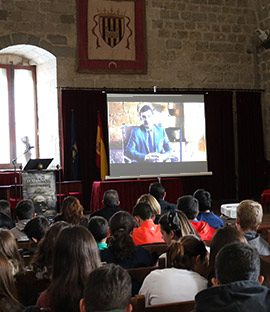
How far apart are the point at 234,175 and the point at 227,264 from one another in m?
9.81

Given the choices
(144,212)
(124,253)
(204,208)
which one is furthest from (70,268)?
(204,208)

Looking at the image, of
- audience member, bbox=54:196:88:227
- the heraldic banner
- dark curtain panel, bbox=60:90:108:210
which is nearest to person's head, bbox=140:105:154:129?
dark curtain panel, bbox=60:90:108:210

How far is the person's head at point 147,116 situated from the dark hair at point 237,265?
27.2 ft

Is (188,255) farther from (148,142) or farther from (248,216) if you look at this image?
(148,142)

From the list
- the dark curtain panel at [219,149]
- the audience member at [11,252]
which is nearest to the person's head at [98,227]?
the audience member at [11,252]

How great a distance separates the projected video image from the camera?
32.6 feet

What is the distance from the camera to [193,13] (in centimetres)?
1116

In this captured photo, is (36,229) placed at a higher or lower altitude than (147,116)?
lower

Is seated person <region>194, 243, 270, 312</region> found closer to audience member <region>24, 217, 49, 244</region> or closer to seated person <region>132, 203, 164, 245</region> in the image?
audience member <region>24, 217, 49, 244</region>

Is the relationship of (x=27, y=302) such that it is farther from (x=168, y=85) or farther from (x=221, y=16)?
(x=221, y=16)

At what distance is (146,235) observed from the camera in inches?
162

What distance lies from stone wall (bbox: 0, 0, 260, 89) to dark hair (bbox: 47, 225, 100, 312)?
8.23 meters

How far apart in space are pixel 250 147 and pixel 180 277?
9.35 meters

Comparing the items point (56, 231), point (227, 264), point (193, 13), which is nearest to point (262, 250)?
point (56, 231)
